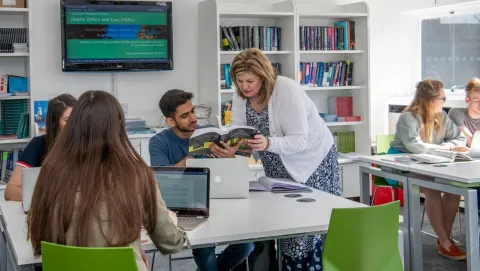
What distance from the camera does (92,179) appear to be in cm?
204

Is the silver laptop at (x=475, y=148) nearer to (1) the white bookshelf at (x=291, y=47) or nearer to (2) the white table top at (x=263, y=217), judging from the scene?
(2) the white table top at (x=263, y=217)

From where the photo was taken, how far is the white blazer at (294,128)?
3.45 m

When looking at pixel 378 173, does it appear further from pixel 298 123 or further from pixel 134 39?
pixel 134 39

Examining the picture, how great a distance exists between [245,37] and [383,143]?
1.62m

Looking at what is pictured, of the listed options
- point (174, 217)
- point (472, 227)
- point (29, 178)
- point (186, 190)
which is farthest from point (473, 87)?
point (29, 178)

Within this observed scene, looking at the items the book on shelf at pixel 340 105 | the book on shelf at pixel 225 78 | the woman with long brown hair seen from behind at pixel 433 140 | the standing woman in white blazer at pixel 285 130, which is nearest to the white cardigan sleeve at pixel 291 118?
the standing woman in white blazer at pixel 285 130

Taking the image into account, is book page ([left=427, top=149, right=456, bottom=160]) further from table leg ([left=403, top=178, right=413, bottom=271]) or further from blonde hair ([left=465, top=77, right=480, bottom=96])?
blonde hair ([left=465, top=77, right=480, bottom=96])

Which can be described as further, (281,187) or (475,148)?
(475,148)

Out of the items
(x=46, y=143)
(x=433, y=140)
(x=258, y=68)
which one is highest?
(x=258, y=68)

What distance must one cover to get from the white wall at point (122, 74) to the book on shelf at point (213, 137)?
2533 mm

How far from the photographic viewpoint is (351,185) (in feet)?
21.4

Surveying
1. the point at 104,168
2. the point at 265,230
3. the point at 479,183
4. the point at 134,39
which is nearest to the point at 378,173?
the point at 479,183

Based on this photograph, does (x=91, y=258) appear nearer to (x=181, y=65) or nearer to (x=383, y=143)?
(x=383, y=143)

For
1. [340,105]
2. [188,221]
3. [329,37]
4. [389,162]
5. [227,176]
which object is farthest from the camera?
[340,105]
